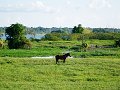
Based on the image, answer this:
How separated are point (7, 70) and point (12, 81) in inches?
219

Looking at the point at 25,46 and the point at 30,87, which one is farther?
the point at 25,46

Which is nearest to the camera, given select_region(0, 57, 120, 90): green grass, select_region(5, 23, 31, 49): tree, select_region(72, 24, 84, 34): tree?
select_region(0, 57, 120, 90): green grass

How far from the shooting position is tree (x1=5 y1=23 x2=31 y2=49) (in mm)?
75812

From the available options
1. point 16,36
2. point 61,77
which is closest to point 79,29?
point 16,36

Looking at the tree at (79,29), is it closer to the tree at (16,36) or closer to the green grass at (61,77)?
the tree at (16,36)

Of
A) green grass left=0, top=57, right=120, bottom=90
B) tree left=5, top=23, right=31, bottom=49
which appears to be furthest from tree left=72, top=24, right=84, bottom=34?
green grass left=0, top=57, right=120, bottom=90

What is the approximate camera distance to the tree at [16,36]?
75.8 metres

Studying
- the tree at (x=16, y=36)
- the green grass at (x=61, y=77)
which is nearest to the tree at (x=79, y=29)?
the tree at (x=16, y=36)

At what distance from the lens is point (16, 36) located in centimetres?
7675

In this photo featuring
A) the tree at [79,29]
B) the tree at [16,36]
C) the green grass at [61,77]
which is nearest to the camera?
the green grass at [61,77]

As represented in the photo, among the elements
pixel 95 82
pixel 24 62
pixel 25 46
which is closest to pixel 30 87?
pixel 95 82

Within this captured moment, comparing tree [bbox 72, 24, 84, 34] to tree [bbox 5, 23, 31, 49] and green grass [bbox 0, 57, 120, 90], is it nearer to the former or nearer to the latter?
tree [bbox 5, 23, 31, 49]

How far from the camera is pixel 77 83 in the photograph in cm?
2730

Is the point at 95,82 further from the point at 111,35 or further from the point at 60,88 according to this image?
the point at 111,35
